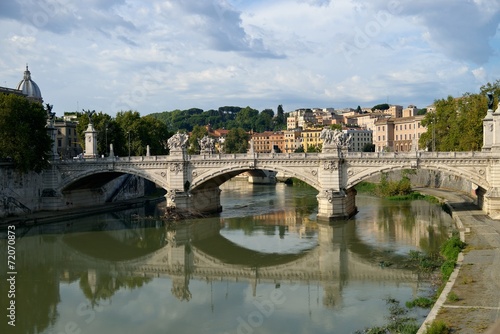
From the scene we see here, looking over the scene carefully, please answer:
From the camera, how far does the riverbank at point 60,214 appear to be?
37.6 meters

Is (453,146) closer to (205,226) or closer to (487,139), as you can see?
(487,139)

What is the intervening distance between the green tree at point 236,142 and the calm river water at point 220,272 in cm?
5601

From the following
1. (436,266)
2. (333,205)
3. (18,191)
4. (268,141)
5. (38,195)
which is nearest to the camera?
(436,266)

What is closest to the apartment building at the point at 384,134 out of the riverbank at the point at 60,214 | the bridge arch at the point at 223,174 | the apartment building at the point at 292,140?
the apartment building at the point at 292,140

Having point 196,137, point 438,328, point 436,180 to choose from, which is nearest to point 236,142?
point 196,137

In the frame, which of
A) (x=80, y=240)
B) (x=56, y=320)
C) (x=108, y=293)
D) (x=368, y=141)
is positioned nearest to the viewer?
(x=56, y=320)

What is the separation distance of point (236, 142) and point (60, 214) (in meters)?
61.1

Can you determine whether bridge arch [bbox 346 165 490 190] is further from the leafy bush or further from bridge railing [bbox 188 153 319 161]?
the leafy bush

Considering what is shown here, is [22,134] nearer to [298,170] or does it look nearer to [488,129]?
[298,170]

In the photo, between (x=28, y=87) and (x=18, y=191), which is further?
(x=28, y=87)

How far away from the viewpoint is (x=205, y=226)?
37719mm

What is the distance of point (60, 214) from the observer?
4138cm

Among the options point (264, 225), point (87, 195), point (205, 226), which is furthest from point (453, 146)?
point (87, 195)

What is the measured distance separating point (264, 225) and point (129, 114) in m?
27.5
